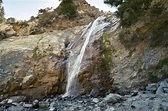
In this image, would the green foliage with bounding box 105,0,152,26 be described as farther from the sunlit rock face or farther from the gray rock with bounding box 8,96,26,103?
the gray rock with bounding box 8,96,26,103

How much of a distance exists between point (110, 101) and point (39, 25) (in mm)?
18053

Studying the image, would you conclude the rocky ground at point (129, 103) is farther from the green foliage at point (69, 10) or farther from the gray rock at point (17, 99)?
the green foliage at point (69, 10)

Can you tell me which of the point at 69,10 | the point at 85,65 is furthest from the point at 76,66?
the point at 69,10

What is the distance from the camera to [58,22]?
27.7 m

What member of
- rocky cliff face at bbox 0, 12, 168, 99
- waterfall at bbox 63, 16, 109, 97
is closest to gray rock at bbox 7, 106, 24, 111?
rocky cliff face at bbox 0, 12, 168, 99

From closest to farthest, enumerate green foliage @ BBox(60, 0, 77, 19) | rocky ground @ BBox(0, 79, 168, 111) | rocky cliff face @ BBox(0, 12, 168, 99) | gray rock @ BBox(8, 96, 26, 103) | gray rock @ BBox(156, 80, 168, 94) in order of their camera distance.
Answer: rocky ground @ BBox(0, 79, 168, 111) → gray rock @ BBox(156, 80, 168, 94) → rocky cliff face @ BBox(0, 12, 168, 99) → gray rock @ BBox(8, 96, 26, 103) → green foliage @ BBox(60, 0, 77, 19)

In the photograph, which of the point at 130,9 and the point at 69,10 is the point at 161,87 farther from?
the point at 69,10

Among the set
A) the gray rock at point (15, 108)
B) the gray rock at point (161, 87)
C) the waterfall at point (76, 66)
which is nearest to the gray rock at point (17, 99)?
the waterfall at point (76, 66)

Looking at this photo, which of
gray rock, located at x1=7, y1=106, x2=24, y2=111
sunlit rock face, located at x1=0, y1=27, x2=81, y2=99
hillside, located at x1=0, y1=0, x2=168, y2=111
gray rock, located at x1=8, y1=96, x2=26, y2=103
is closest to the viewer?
hillside, located at x1=0, y1=0, x2=168, y2=111

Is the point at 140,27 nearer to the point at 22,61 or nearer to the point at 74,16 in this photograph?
the point at 22,61

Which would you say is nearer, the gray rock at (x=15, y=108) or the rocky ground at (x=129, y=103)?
the rocky ground at (x=129, y=103)

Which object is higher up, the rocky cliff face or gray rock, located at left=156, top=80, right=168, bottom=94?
the rocky cliff face

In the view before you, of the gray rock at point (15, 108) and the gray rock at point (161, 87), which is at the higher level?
the gray rock at point (161, 87)

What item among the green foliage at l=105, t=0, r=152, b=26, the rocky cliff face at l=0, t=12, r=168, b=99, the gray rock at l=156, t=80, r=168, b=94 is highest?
the green foliage at l=105, t=0, r=152, b=26
